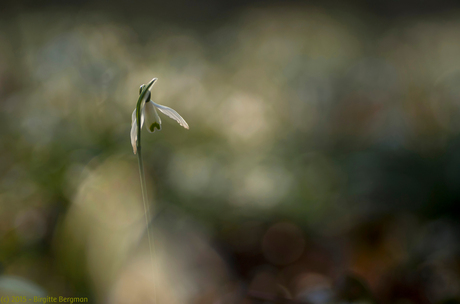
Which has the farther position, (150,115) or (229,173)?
(229,173)

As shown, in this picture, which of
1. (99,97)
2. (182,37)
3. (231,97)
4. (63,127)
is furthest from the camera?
(182,37)

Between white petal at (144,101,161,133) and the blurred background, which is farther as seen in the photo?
the blurred background

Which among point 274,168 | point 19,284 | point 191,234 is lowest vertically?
point 19,284

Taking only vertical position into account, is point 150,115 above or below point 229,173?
below

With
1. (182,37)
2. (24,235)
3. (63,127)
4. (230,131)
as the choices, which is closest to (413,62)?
(230,131)

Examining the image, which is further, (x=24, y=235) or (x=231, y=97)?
(x=231, y=97)

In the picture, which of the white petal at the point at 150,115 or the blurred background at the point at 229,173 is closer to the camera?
the white petal at the point at 150,115

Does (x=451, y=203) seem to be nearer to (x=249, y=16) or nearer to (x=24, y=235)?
(x=24, y=235)

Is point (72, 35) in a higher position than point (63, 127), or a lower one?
higher
